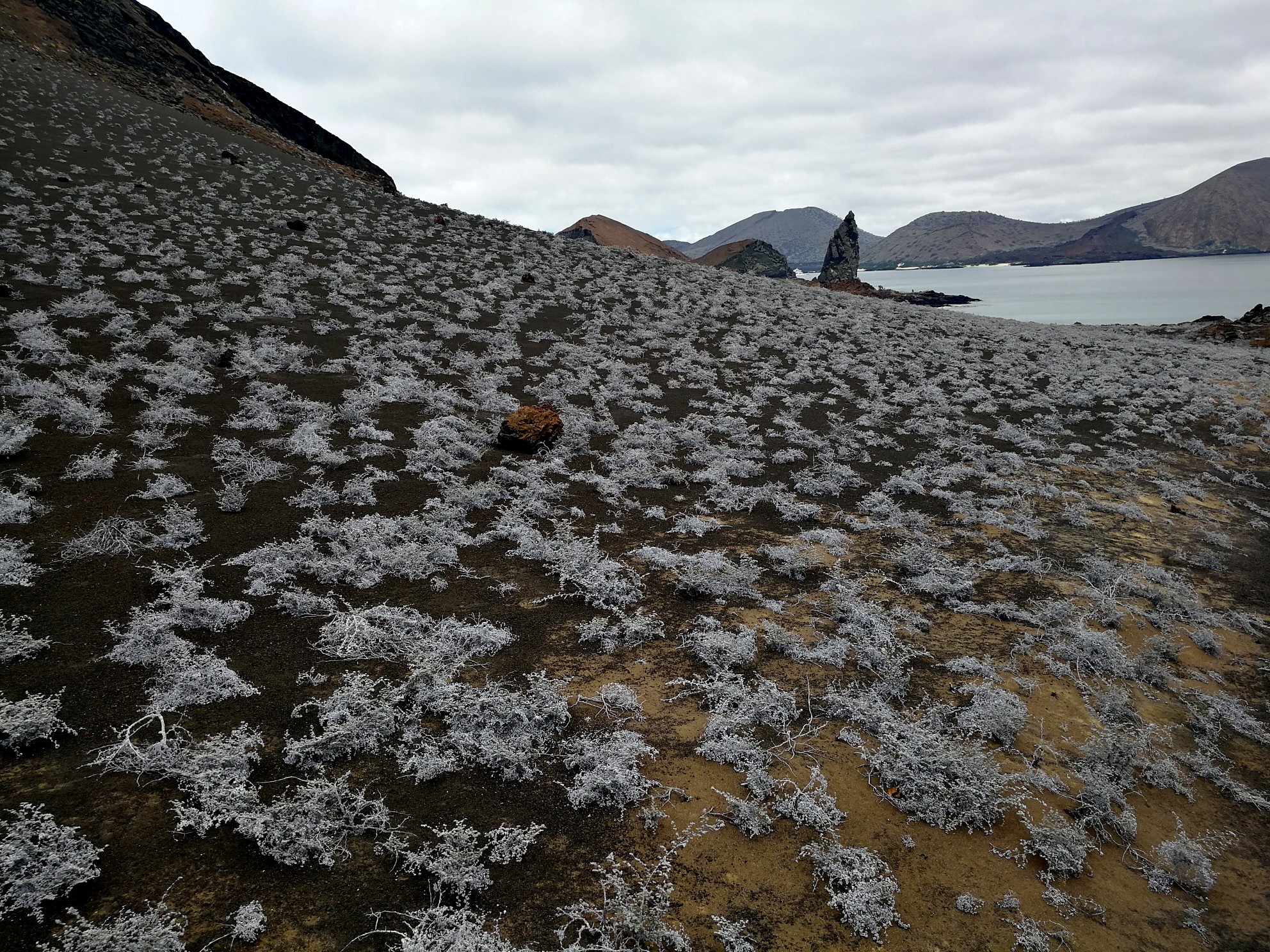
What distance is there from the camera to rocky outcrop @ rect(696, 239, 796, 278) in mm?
103812

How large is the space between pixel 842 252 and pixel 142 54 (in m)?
117

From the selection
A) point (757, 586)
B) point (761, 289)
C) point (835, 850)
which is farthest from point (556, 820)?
point (761, 289)

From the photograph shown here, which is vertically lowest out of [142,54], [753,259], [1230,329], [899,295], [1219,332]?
[1219,332]

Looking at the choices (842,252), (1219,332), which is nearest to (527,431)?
(1219,332)

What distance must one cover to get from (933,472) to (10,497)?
14.1 meters

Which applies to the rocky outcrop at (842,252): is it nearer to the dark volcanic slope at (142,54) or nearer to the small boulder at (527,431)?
the dark volcanic slope at (142,54)

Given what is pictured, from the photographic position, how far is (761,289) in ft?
98.9

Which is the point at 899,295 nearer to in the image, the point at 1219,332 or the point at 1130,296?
the point at 1219,332

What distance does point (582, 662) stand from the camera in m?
5.81

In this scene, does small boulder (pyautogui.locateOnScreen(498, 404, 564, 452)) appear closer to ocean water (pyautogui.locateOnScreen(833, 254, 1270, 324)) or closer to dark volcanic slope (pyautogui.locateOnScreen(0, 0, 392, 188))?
dark volcanic slope (pyautogui.locateOnScreen(0, 0, 392, 188))

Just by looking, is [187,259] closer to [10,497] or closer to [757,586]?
[10,497]

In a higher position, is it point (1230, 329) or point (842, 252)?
point (842, 252)

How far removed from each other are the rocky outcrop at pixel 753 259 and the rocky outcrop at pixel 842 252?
13.5 meters

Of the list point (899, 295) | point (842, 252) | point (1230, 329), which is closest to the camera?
point (1230, 329)
